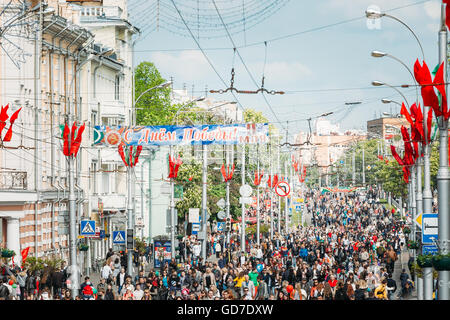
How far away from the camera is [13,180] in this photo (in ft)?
123

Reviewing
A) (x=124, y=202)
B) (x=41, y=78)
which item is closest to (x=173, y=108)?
(x=124, y=202)

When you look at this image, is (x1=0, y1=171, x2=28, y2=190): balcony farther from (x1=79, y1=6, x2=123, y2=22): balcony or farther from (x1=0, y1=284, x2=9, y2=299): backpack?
(x1=79, y1=6, x2=123, y2=22): balcony

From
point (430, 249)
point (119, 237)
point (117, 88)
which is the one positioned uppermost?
point (117, 88)

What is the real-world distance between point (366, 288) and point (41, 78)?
2135cm

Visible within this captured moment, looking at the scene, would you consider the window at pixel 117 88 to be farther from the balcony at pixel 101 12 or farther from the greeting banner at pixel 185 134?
the greeting banner at pixel 185 134

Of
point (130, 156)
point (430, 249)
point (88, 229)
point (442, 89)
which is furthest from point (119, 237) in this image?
point (442, 89)

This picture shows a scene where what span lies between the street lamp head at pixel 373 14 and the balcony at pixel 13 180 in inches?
719

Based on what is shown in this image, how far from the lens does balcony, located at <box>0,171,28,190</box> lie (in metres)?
36.8

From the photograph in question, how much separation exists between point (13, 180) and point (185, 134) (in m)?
7.47

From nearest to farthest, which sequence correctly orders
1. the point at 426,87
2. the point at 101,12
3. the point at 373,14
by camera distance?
the point at 426,87 → the point at 373,14 → the point at 101,12

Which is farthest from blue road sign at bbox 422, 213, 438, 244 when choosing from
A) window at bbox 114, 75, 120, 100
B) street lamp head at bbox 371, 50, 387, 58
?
window at bbox 114, 75, 120, 100

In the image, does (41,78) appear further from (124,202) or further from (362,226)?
(362,226)

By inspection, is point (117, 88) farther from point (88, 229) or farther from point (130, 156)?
point (88, 229)

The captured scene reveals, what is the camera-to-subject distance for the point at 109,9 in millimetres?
61156
